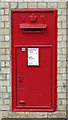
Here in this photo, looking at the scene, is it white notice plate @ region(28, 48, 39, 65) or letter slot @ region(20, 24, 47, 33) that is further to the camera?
white notice plate @ region(28, 48, 39, 65)

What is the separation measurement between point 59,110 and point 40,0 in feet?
8.50

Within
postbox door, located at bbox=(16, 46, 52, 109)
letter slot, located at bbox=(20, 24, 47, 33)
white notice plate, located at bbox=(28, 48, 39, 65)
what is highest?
letter slot, located at bbox=(20, 24, 47, 33)

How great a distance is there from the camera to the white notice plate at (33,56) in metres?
3.79

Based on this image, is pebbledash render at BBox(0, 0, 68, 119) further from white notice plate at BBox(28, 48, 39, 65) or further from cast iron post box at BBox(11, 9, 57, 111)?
white notice plate at BBox(28, 48, 39, 65)

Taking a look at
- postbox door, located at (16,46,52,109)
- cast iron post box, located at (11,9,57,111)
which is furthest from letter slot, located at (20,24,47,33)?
postbox door, located at (16,46,52,109)

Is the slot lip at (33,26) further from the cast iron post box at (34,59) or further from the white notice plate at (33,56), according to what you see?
the white notice plate at (33,56)

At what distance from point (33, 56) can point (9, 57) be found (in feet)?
1.86

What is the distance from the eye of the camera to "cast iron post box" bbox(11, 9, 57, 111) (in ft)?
12.3

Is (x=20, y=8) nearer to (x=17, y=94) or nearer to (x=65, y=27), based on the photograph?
(x=65, y=27)

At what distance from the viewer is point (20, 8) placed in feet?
12.4

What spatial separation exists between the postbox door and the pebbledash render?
23 centimetres

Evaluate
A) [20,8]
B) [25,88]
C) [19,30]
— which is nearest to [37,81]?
[25,88]

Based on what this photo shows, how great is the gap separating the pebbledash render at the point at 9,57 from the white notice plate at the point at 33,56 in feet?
1.56

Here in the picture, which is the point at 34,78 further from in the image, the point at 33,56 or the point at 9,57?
the point at 9,57
